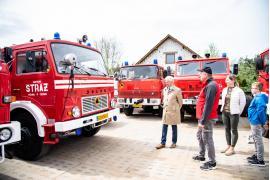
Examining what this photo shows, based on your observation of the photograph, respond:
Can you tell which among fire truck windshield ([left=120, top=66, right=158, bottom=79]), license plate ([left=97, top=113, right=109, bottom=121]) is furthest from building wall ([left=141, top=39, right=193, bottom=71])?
license plate ([left=97, top=113, right=109, bottom=121])

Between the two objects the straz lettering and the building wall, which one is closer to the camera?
the straz lettering

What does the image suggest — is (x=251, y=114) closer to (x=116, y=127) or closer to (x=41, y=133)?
(x=41, y=133)

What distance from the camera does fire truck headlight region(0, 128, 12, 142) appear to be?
338 centimetres

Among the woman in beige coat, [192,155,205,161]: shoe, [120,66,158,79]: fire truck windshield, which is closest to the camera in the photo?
[192,155,205,161]: shoe

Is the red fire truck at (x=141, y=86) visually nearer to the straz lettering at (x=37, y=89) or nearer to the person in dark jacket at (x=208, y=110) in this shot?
the person in dark jacket at (x=208, y=110)

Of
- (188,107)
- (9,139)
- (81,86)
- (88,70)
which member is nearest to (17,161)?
(9,139)

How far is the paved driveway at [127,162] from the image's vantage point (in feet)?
13.1

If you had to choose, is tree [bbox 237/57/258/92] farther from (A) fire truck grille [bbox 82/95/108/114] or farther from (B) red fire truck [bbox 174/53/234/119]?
(A) fire truck grille [bbox 82/95/108/114]

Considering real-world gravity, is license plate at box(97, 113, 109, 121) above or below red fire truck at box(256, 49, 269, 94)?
below

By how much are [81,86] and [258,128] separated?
137 inches

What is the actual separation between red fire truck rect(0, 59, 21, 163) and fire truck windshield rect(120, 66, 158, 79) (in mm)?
6265

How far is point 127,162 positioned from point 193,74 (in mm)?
4955

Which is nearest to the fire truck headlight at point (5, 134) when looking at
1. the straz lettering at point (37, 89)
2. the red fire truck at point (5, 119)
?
the red fire truck at point (5, 119)

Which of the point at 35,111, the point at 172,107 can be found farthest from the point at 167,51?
the point at 35,111
